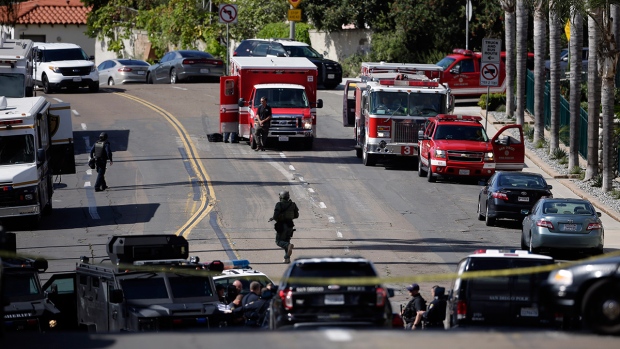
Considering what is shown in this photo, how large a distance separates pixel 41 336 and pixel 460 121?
21000 millimetres

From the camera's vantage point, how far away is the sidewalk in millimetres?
27250

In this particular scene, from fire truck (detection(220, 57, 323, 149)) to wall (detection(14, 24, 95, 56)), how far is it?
126 feet

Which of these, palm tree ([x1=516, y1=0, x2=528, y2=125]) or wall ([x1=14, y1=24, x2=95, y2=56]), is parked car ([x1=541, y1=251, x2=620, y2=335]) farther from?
wall ([x1=14, y1=24, x2=95, y2=56])

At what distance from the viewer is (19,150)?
90.0ft

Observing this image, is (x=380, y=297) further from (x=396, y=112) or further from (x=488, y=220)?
(x=396, y=112)

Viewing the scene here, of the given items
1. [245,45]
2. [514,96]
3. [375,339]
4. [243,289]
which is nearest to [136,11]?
[245,45]

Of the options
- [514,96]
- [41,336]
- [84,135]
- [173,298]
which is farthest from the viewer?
[514,96]

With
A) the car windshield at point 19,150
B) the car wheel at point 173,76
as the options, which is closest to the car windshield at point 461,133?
the car windshield at point 19,150

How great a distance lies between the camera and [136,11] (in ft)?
243

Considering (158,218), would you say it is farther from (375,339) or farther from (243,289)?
(375,339)

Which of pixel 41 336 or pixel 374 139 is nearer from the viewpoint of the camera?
pixel 41 336

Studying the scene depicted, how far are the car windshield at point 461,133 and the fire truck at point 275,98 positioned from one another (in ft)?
18.6

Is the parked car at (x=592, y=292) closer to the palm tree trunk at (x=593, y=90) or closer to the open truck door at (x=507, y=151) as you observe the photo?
the palm tree trunk at (x=593, y=90)

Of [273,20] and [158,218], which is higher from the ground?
[273,20]
